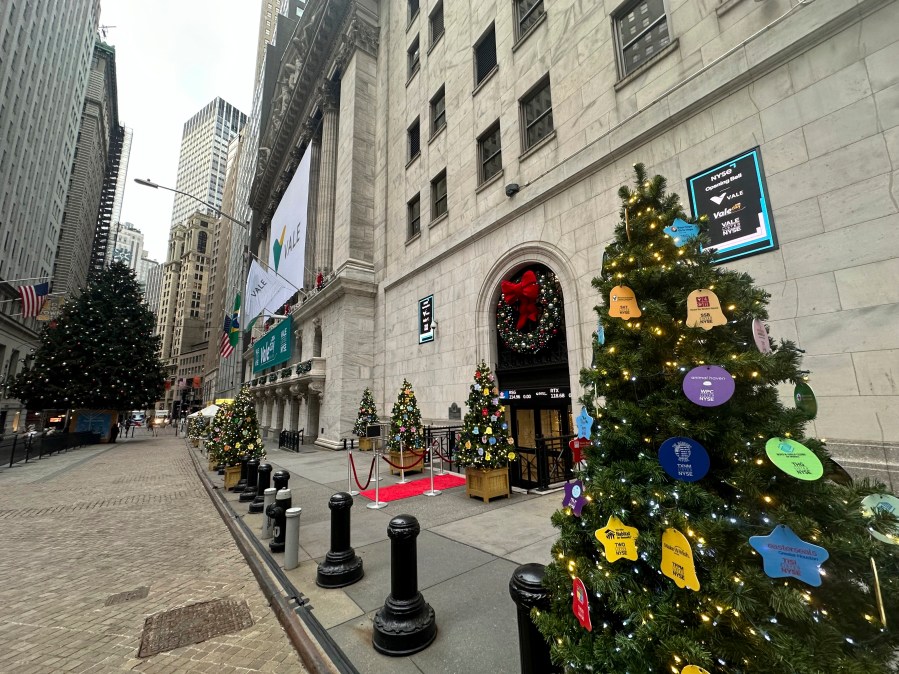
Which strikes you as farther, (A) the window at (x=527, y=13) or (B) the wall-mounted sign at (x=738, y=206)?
(A) the window at (x=527, y=13)

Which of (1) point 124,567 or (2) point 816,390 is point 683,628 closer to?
(2) point 816,390

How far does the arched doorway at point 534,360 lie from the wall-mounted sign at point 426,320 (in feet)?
11.0

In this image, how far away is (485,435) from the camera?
8562 millimetres

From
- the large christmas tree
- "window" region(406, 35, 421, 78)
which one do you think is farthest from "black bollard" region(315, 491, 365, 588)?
the large christmas tree

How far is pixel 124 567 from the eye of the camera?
231 inches

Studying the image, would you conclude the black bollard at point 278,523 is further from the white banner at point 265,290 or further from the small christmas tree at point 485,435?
the white banner at point 265,290

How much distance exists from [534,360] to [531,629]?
997 cm

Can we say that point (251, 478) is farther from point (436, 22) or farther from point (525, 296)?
point (436, 22)

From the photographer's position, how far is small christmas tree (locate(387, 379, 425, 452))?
12.3 metres

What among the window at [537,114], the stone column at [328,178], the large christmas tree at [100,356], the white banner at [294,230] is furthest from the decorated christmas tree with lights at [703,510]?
the large christmas tree at [100,356]

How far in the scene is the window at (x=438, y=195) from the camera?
56.3 ft

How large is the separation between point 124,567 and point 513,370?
33.5 ft

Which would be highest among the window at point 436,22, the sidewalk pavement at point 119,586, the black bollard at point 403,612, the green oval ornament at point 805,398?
the window at point 436,22

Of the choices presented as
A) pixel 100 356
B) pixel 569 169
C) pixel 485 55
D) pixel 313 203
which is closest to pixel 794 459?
pixel 569 169
